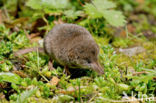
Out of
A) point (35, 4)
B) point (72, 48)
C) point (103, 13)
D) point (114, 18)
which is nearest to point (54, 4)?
point (35, 4)

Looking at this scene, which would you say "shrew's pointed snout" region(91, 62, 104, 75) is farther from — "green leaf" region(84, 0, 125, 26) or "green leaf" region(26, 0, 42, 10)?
"green leaf" region(26, 0, 42, 10)

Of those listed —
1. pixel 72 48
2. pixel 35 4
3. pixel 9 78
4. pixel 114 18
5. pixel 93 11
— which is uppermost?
pixel 35 4

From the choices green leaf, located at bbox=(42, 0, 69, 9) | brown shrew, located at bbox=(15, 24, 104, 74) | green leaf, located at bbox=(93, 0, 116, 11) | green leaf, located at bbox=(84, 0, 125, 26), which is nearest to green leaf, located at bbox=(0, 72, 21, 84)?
brown shrew, located at bbox=(15, 24, 104, 74)

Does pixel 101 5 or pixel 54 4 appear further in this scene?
pixel 54 4

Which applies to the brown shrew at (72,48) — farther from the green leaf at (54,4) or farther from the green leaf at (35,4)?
the green leaf at (35,4)

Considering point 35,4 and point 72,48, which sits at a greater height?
point 35,4

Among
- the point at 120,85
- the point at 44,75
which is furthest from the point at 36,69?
the point at 120,85

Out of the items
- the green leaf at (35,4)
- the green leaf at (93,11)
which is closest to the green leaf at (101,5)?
the green leaf at (93,11)

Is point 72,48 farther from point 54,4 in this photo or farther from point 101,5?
point 54,4

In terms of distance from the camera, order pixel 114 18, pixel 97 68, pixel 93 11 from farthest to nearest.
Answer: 1. pixel 114 18
2. pixel 93 11
3. pixel 97 68

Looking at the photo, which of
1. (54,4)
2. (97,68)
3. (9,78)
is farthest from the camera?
(54,4)

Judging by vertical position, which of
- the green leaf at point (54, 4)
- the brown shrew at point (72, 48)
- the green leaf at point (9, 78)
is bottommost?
the green leaf at point (9, 78)
